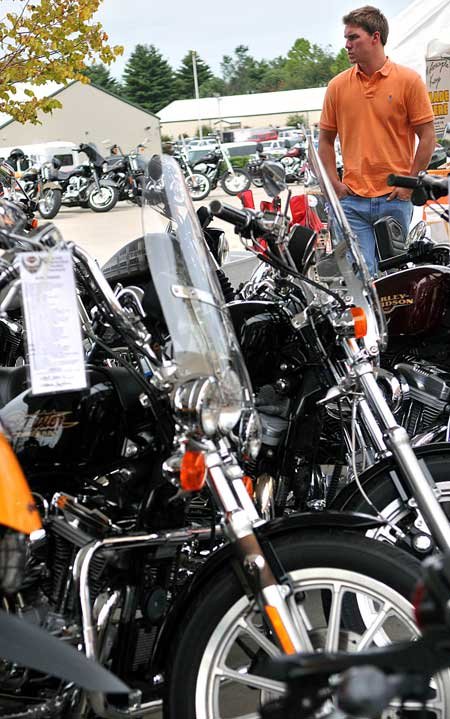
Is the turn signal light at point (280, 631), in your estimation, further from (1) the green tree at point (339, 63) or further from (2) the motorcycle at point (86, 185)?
(1) the green tree at point (339, 63)

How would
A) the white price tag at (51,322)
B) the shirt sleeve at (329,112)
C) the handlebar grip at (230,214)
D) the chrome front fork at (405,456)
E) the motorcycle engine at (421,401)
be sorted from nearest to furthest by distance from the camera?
the white price tag at (51,322) → the chrome front fork at (405,456) → the handlebar grip at (230,214) → the motorcycle engine at (421,401) → the shirt sleeve at (329,112)

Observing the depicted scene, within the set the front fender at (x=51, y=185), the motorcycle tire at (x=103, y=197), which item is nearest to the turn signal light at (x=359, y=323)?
the motorcycle tire at (x=103, y=197)

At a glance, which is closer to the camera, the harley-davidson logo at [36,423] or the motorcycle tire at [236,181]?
the harley-davidson logo at [36,423]

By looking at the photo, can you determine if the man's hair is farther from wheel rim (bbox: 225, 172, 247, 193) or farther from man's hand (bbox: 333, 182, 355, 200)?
wheel rim (bbox: 225, 172, 247, 193)

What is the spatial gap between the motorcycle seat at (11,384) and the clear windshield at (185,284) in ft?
1.83

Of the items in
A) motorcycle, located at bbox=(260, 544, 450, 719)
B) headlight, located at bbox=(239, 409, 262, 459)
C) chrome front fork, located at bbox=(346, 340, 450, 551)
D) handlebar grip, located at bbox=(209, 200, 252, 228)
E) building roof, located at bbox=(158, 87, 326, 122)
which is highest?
building roof, located at bbox=(158, 87, 326, 122)

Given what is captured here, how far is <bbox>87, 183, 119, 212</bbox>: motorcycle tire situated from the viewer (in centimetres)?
2115

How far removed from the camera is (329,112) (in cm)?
546

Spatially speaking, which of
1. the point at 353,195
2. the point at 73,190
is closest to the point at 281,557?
the point at 353,195

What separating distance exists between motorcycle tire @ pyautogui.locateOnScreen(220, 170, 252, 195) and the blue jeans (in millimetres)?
1846

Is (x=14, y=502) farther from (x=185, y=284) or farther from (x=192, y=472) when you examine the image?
(x=185, y=284)

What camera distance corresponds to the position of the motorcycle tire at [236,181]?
3.13m

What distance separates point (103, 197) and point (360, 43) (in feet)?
54.1

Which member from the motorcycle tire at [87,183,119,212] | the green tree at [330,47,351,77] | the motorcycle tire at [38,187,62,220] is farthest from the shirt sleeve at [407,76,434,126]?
the green tree at [330,47,351,77]
